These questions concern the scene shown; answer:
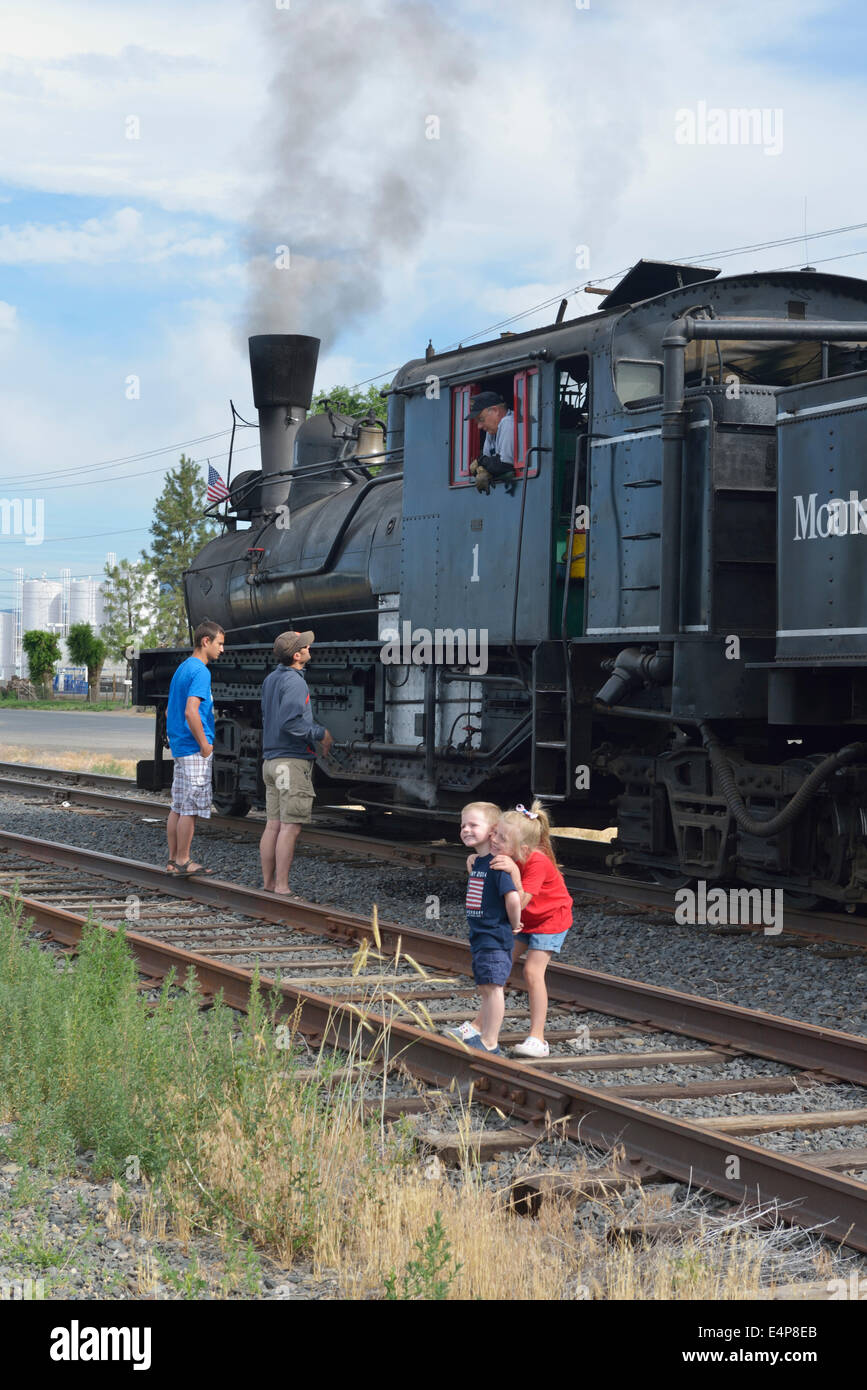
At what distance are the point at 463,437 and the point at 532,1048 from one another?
248 inches

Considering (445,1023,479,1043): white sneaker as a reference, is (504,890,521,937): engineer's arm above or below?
above

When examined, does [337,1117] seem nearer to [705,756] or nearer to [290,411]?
[705,756]

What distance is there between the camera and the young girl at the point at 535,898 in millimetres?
5758

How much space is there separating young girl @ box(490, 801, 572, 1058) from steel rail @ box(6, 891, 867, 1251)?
328mm

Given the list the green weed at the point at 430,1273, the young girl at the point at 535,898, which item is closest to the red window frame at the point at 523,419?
the young girl at the point at 535,898

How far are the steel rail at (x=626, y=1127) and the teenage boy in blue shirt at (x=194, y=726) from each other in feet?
11.3

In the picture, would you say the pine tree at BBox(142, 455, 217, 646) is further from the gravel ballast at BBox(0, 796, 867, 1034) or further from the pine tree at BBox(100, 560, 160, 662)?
the gravel ballast at BBox(0, 796, 867, 1034)

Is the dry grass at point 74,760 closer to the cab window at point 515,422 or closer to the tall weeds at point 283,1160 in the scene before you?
the cab window at point 515,422

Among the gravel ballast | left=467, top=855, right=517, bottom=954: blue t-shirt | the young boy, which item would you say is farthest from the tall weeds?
the gravel ballast

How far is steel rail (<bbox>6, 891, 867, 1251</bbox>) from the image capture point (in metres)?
4.05

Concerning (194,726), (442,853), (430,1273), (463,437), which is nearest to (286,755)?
(194,726)

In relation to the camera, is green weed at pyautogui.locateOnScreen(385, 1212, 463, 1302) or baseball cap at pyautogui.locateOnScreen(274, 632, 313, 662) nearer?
green weed at pyautogui.locateOnScreen(385, 1212, 463, 1302)

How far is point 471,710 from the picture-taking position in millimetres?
11258
